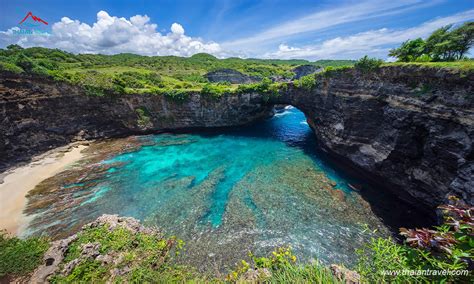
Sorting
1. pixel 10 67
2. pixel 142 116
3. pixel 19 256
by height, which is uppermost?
pixel 10 67

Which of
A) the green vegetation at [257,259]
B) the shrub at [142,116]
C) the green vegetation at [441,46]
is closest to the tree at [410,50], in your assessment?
the green vegetation at [441,46]

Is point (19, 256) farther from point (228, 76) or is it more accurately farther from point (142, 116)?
point (228, 76)

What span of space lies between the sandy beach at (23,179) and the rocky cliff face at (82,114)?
217 centimetres

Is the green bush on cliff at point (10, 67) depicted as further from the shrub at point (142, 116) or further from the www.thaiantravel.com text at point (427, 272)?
the www.thaiantravel.com text at point (427, 272)

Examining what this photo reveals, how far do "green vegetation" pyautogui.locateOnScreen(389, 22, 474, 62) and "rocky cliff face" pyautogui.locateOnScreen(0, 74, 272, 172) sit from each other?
20.0 meters

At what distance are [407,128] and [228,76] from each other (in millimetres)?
65579

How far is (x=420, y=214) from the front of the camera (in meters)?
15.0

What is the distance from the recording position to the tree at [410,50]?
17775mm

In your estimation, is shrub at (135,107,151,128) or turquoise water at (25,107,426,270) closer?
turquoise water at (25,107,426,270)

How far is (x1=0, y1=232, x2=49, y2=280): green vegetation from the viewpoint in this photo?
826cm

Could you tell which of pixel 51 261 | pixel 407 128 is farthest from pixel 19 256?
pixel 407 128

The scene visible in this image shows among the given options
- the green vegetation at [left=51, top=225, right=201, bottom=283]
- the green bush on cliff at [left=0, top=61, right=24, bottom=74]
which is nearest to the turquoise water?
the green vegetation at [left=51, top=225, right=201, bottom=283]

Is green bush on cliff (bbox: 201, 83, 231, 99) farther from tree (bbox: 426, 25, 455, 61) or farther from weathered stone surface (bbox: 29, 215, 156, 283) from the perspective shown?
weathered stone surface (bbox: 29, 215, 156, 283)

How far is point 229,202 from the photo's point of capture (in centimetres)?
1677
